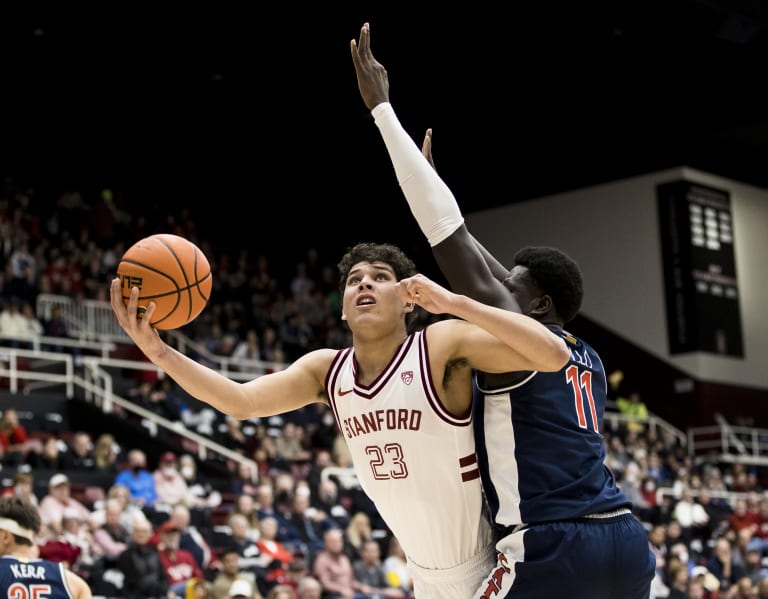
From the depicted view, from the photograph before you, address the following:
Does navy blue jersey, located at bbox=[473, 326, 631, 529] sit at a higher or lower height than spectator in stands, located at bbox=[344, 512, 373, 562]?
higher

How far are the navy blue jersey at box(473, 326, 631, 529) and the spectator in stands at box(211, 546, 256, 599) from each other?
21.8ft

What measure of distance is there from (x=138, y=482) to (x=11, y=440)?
1.42 meters

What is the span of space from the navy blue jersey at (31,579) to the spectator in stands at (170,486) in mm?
6577

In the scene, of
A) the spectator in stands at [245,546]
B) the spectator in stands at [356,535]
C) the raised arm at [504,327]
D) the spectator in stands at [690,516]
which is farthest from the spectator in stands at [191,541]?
the spectator in stands at [690,516]

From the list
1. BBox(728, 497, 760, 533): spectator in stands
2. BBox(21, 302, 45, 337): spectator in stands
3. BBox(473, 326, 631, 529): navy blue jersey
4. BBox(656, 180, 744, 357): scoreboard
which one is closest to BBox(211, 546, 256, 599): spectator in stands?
BBox(473, 326, 631, 529): navy blue jersey

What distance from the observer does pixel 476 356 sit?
403cm

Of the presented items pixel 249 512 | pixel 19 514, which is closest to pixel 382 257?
pixel 19 514

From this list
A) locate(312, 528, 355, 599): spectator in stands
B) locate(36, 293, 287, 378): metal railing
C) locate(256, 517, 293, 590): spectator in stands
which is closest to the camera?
locate(256, 517, 293, 590): spectator in stands

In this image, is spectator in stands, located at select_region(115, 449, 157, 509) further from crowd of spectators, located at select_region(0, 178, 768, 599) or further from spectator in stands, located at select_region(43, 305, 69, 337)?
spectator in stands, located at select_region(43, 305, 69, 337)

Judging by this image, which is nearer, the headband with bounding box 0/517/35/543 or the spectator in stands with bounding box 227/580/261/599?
the headband with bounding box 0/517/35/543

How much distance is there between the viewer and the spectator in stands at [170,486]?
40.7 ft

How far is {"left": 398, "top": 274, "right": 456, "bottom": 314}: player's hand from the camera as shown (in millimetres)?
3697

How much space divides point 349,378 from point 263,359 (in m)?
15.0

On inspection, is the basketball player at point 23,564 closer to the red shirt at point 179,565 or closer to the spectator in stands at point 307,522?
the red shirt at point 179,565
